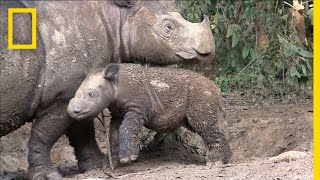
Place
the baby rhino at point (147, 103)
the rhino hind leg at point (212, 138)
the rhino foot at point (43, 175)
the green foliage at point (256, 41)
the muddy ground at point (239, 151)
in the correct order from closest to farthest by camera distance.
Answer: the muddy ground at point (239, 151)
the baby rhino at point (147, 103)
the rhino foot at point (43, 175)
the rhino hind leg at point (212, 138)
the green foliage at point (256, 41)

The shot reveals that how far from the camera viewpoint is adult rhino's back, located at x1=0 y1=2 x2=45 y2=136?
5.66 metres

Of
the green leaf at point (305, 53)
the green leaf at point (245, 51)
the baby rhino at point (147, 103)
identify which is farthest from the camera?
the green leaf at point (245, 51)

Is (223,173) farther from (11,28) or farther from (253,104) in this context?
(253,104)

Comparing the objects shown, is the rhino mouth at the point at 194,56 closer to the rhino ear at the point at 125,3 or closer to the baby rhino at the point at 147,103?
the baby rhino at the point at 147,103

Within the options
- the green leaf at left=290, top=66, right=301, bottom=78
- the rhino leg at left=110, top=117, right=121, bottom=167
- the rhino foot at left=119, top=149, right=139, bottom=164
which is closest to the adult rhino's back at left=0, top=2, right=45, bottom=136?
the rhino leg at left=110, top=117, right=121, bottom=167

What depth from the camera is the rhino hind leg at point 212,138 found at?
6.07 metres

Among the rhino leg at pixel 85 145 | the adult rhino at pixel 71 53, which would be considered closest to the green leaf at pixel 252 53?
the adult rhino at pixel 71 53

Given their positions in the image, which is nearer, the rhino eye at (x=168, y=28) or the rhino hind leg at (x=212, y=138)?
the rhino hind leg at (x=212, y=138)

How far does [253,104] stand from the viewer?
8703mm

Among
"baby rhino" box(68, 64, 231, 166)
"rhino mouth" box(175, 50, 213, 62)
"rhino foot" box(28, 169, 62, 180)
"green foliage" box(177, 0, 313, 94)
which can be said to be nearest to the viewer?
"baby rhino" box(68, 64, 231, 166)

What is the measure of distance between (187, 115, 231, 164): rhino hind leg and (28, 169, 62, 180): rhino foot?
1.04 metres

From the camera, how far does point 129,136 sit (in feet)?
18.6

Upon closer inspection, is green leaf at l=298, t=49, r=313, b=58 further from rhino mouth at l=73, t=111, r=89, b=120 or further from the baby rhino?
rhino mouth at l=73, t=111, r=89, b=120

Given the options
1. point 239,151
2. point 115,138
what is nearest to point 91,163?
point 115,138
